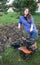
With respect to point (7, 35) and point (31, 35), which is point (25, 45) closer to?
point (31, 35)

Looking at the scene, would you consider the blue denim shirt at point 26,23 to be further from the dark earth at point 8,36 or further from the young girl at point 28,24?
the dark earth at point 8,36

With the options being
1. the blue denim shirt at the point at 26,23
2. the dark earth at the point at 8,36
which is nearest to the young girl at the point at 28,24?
the blue denim shirt at the point at 26,23

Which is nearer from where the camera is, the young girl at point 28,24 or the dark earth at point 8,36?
the young girl at point 28,24

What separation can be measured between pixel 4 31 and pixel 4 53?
9.43 ft

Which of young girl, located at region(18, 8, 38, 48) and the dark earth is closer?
young girl, located at region(18, 8, 38, 48)

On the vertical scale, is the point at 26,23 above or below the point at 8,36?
above

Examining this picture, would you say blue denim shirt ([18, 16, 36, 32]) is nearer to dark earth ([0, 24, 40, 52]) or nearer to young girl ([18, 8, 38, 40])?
young girl ([18, 8, 38, 40])

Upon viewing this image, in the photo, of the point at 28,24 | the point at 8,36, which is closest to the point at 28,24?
the point at 28,24

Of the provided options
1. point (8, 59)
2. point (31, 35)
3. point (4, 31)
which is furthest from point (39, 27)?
point (8, 59)

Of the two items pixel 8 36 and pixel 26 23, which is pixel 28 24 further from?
pixel 8 36

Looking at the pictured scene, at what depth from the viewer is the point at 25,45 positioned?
10.5m

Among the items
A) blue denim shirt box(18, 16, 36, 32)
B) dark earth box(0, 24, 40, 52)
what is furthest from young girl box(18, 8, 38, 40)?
dark earth box(0, 24, 40, 52)

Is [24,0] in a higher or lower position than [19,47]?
lower

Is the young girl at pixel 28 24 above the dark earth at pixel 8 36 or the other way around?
above
